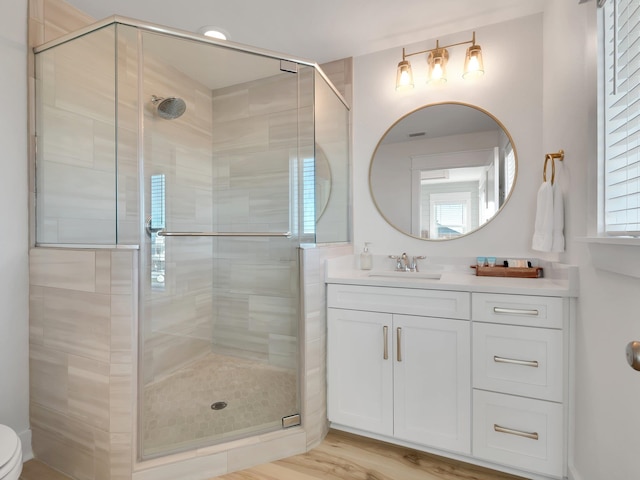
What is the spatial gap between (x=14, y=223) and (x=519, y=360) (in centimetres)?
246

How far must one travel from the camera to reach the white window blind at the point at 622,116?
0.92 meters

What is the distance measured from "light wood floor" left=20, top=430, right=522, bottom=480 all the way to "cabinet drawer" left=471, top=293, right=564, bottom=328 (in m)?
0.75

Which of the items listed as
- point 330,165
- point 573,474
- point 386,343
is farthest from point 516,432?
point 330,165

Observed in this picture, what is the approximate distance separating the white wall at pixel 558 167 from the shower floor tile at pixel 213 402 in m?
1.13

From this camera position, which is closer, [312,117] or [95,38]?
[95,38]

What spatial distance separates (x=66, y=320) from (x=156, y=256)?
470mm

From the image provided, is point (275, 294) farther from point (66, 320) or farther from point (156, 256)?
point (66, 320)

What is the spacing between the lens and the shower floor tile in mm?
1466

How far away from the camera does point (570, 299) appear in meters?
1.34

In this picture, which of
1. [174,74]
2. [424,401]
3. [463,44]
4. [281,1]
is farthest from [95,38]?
[424,401]

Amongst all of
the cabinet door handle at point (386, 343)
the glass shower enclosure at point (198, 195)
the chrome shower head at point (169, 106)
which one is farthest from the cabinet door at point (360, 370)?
the chrome shower head at point (169, 106)

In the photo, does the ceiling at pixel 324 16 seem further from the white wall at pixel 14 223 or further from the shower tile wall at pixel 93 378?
the shower tile wall at pixel 93 378

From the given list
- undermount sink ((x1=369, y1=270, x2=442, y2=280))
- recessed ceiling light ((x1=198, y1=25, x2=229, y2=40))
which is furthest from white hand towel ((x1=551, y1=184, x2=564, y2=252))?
recessed ceiling light ((x1=198, y1=25, x2=229, y2=40))

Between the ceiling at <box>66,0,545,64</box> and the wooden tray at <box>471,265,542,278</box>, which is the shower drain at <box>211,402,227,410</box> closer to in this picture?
the wooden tray at <box>471,265,542,278</box>
